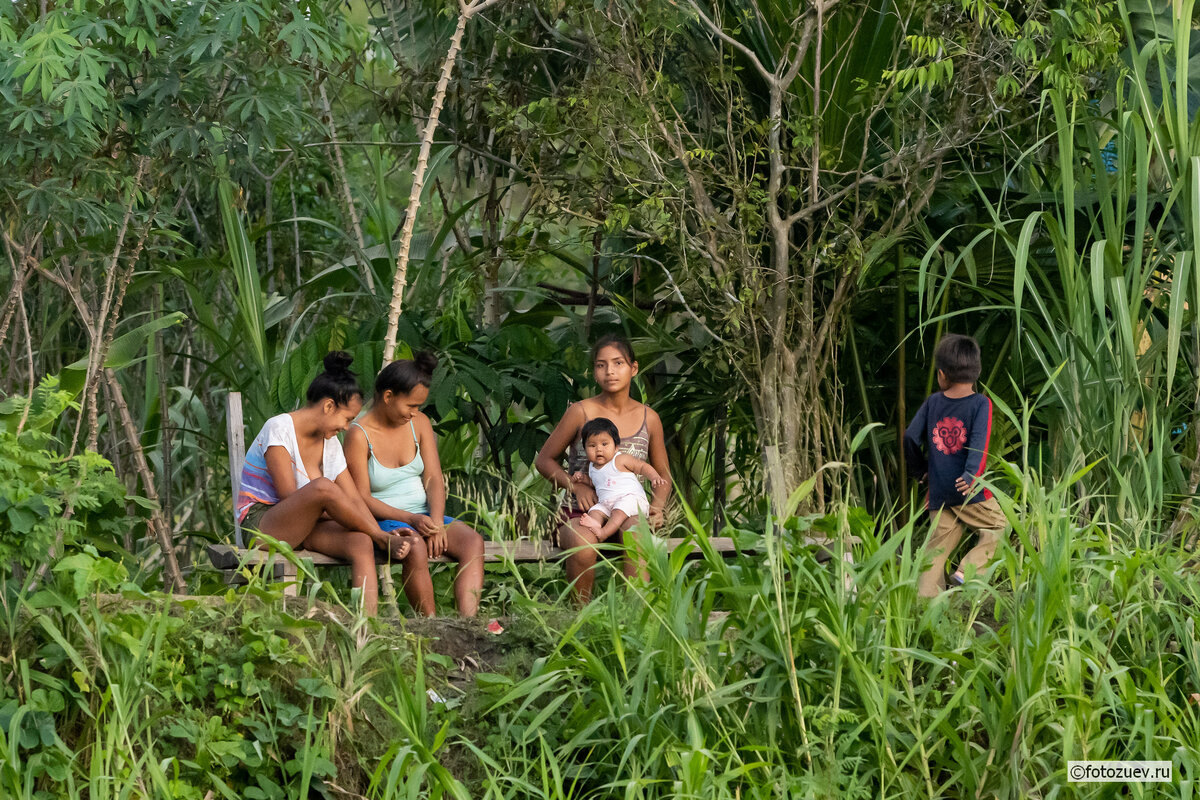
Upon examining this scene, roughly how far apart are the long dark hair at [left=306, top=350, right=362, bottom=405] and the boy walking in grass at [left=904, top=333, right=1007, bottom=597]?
182cm

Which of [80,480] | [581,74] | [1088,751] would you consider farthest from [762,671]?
[581,74]

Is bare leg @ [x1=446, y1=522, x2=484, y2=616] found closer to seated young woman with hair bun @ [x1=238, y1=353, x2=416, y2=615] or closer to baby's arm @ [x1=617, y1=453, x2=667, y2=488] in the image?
seated young woman with hair bun @ [x1=238, y1=353, x2=416, y2=615]

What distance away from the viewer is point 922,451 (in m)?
4.05

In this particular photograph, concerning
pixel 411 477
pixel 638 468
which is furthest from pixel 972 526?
pixel 411 477

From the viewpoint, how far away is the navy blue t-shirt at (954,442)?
12.3 ft

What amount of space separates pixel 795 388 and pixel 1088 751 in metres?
1.94

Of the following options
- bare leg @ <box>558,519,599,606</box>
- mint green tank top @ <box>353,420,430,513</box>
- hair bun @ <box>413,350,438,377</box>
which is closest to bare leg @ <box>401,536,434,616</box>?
mint green tank top @ <box>353,420,430,513</box>

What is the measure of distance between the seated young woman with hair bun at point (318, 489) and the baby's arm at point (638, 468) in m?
0.76

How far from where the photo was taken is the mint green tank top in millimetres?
3967

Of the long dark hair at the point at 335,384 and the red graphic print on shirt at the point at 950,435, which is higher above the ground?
the long dark hair at the point at 335,384

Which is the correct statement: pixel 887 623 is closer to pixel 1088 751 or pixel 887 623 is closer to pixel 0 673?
pixel 1088 751

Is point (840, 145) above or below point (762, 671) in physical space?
above

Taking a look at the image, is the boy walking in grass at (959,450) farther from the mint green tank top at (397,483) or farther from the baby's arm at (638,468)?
the mint green tank top at (397,483)

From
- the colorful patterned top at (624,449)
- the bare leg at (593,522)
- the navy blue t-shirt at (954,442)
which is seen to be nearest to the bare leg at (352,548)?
the bare leg at (593,522)
